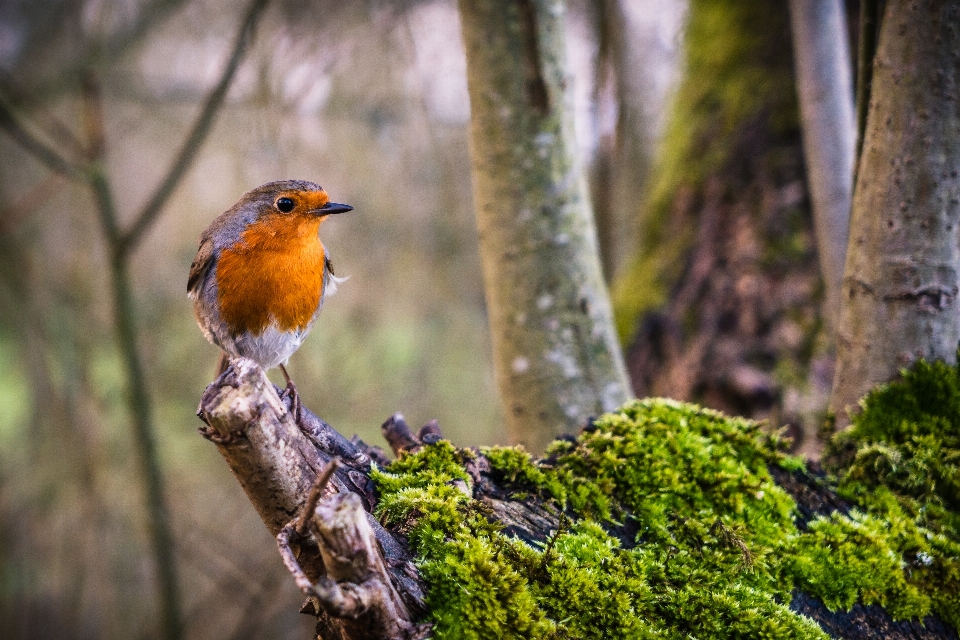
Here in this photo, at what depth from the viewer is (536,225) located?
112 inches

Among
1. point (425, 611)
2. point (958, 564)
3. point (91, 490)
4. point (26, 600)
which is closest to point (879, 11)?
point (958, 564)

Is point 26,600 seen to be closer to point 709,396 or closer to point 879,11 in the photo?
point 709,396

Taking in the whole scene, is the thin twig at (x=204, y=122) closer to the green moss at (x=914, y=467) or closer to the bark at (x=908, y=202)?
the bark at (x=908, y=202)

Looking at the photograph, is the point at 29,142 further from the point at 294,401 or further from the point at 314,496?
the point at 314,496

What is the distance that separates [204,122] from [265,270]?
1.56 meters

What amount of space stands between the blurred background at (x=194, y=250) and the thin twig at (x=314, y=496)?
3377 mm

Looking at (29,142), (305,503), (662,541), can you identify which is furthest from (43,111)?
(662,541)

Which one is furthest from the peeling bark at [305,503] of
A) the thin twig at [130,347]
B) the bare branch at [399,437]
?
the thin twig at [130,347]

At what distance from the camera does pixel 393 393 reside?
7457 mm

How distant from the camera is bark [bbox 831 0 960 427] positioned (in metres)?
Answer: 2.12

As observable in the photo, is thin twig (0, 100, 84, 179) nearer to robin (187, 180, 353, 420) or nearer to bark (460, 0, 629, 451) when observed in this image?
robin (187, 180, 353, 420)

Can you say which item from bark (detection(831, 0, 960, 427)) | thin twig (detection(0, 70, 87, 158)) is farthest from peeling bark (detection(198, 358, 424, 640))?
thin twig (detection(0, 70, 87, 158))

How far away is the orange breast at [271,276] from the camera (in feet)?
7.23

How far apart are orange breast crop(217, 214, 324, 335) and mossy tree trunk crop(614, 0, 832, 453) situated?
9.32ft
